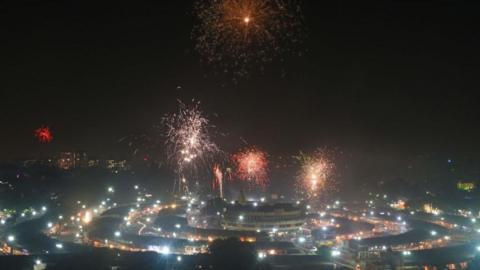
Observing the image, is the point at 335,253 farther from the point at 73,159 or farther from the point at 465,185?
the point at 73,159

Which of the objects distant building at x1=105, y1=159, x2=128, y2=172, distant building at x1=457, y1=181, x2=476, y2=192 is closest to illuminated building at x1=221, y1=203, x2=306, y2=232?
distant building at x1=457, y1=181, x2=476, y2=192

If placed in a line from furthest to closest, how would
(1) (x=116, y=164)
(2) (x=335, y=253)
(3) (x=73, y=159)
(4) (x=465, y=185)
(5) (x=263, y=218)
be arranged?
(1) (x=116, y=164)
(3) (x=73, y=159)
(4) (x=465, y=185)
(5) (x=263, y=218)
(2) (x=335, y=253)

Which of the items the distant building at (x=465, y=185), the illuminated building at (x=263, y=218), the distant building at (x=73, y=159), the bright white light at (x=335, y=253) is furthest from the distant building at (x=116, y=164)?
the bright white light at (x=335, y=253)

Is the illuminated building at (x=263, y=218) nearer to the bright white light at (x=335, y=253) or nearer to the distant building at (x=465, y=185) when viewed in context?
the bright white light at (x=335, y=253)

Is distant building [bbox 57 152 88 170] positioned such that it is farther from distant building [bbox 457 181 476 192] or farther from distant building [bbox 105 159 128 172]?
distant building [bbox 457 181 476 192]

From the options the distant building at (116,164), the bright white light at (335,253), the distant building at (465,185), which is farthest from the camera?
the distant building at (116,164)

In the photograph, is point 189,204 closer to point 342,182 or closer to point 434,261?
point 342,182

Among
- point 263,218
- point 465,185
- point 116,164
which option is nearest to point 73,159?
point 116,164

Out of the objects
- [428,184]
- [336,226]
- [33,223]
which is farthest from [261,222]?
[428,184]
